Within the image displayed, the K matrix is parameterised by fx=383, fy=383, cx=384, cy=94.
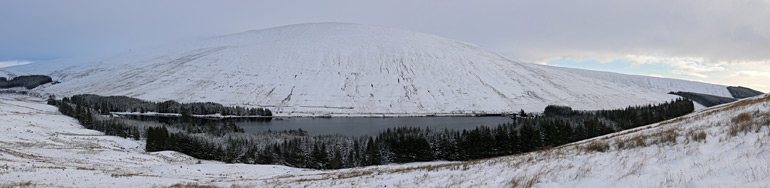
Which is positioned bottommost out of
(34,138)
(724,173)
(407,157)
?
(407,157)

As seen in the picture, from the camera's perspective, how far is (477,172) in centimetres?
1845

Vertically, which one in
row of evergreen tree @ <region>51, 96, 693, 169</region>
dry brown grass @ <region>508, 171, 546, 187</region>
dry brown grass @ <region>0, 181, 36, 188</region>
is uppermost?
dry brown grass @ <region>508, 171, 546, 187</region>

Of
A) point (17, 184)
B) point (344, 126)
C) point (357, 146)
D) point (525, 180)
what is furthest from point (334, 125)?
point (525, 180)

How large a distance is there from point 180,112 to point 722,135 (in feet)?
709

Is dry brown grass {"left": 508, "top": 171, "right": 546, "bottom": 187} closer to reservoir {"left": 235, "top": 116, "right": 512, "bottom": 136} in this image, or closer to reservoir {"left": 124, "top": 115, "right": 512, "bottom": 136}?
reservoir {"left": 235, "top": 116, "right": 512, "bottom": 136}

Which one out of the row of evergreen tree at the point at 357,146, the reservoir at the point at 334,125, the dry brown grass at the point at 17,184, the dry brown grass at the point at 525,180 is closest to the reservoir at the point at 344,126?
the reservoir at the point at 334,125

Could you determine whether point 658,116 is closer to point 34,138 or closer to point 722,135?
point 722,135

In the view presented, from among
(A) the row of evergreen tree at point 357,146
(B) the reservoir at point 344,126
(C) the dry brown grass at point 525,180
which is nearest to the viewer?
(C) the dry brown grass at point 525,180

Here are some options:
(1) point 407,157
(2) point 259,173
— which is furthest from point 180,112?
(2) point 259,173

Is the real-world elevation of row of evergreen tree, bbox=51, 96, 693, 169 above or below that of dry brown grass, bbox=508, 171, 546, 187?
below

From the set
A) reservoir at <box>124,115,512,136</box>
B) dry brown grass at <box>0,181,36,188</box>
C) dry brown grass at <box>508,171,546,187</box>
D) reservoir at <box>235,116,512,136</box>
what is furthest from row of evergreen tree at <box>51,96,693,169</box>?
dry brown grass at <box>508,171,546,187</box>

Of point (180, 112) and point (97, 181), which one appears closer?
point (97, 181)

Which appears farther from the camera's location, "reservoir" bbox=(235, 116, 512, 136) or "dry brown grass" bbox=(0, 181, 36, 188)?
"reservoir" bbox=(235, 116, 512, 136)

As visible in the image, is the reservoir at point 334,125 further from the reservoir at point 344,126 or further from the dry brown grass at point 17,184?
the dry brown grass at point 17,184
